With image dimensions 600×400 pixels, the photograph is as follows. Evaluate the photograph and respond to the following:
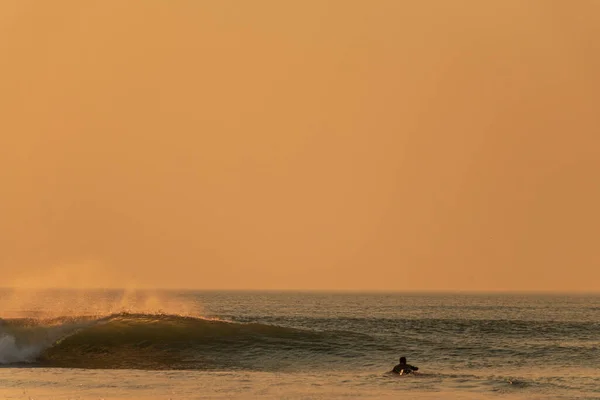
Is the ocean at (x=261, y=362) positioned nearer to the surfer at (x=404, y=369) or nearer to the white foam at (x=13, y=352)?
the white foam at (x=13, y=352)

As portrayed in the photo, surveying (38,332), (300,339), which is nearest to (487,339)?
(300,339)

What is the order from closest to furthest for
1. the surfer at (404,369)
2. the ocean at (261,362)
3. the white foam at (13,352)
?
1. the ocean at (261,362)
2. the surfer at (404,369)
3. the white foam at (13,352)

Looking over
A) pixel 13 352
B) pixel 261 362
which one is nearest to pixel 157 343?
pixel 261 362

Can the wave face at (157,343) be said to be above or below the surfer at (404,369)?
above

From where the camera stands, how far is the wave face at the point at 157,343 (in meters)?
46.9

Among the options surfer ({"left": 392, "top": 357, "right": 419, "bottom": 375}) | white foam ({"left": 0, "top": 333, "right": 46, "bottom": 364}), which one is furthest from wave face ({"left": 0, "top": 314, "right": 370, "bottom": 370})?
surfer ({"left": 392, "top": 357, "right": 419, "bottom": 375})

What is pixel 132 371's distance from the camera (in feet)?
141

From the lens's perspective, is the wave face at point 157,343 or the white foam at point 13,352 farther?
the wave face at point 157,343

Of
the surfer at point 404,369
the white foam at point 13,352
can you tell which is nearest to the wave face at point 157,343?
the white foam at point 13,352

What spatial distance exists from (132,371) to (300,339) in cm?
1450

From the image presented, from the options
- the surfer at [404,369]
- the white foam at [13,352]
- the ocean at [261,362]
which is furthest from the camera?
the white foam at [13,352]

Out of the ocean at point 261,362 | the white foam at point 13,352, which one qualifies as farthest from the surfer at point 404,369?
the white foam at point 13,352

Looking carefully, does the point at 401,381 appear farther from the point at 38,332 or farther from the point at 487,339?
the point at 487,339

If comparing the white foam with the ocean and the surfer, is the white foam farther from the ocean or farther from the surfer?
the surfer
